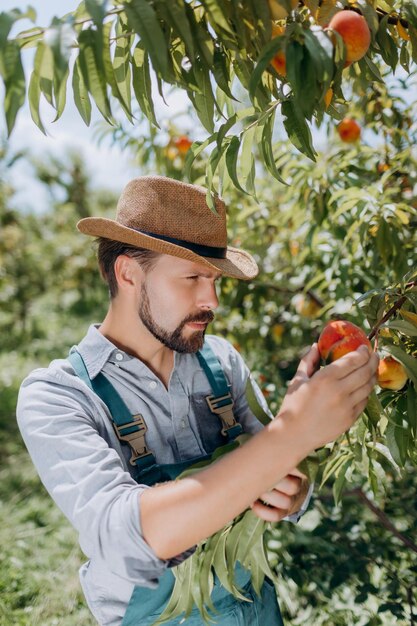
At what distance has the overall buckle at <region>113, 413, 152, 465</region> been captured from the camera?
1317 millimetres

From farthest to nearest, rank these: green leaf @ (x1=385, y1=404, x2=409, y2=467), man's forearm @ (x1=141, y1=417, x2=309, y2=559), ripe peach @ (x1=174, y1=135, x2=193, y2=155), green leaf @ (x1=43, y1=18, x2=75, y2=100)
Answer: ripe peach @ (x1=174, y1=135, x2=193, y2=155)
green leaf @ (x1=385, y1=404, x2=409, y2=467)
man's forearm @ (x1=141, y1=417, x2=309, y2=559)
green leaf @ (x1=43, y1=18, x2=75, y2=100)

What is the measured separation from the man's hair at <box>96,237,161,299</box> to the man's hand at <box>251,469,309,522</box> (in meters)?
0.63

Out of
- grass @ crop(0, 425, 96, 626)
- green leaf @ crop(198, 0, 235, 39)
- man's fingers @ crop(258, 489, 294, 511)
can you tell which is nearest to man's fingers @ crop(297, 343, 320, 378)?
man's fingers @ crop(258, 489, 294, 511)

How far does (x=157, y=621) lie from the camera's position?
49.3 inches

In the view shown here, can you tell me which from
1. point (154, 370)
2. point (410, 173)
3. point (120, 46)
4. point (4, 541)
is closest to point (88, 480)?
point (154, 370)

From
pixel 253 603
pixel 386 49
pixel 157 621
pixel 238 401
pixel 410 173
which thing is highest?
pixel 386 49

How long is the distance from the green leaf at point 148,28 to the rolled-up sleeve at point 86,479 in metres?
0.67

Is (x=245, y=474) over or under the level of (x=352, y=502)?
over

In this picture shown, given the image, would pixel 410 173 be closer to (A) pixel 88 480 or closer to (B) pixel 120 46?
(B) pixel 120 46

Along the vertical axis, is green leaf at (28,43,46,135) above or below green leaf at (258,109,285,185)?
above

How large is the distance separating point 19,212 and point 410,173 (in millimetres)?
9884

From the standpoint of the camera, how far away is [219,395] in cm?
154

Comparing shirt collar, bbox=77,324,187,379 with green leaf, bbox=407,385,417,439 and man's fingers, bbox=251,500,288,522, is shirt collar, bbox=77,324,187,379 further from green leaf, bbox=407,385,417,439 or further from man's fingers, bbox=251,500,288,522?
green leaf, bbox=407,385,417,439

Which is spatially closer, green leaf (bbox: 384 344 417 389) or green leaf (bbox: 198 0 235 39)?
green leaf (bbox: 198 0 235 39)
